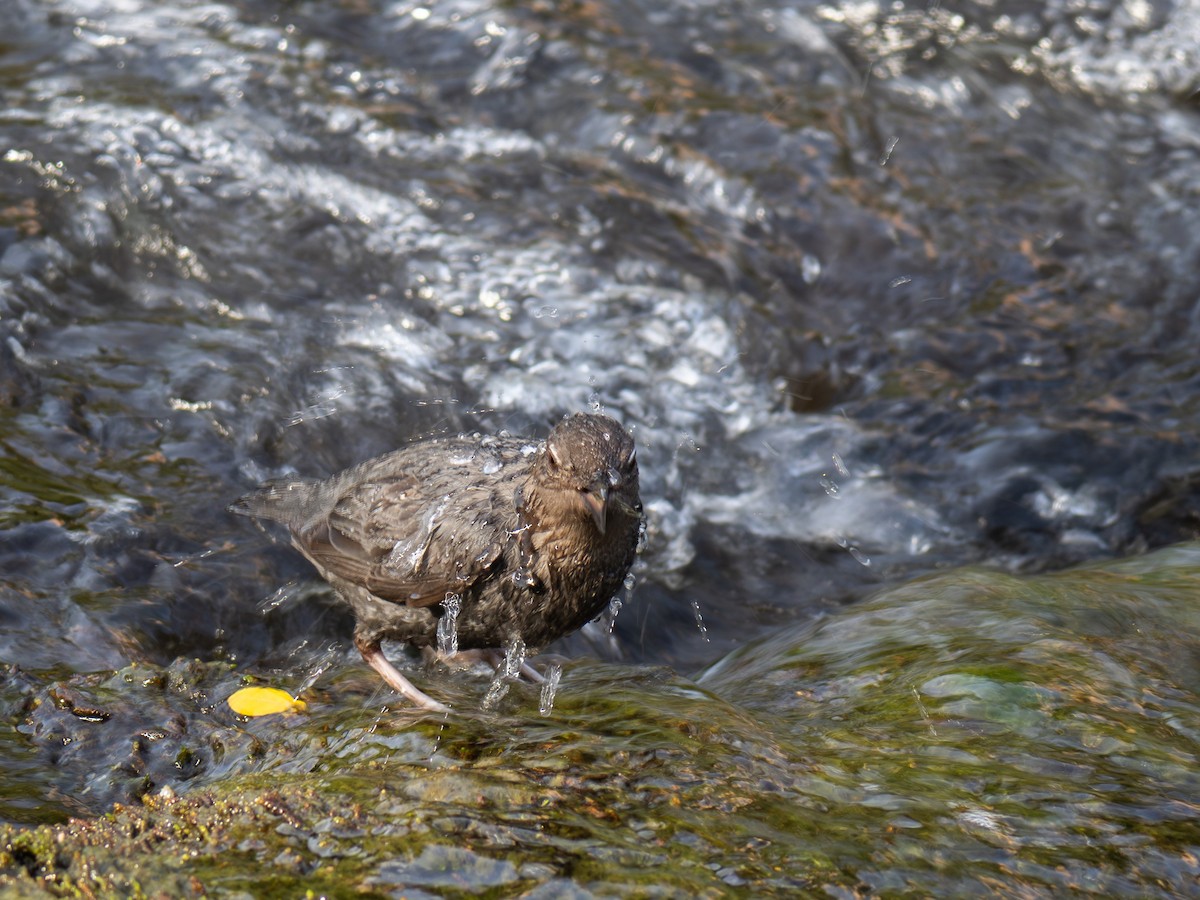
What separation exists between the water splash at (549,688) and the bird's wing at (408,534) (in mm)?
529

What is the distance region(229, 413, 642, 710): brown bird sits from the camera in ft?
16.0

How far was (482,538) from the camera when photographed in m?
5.11

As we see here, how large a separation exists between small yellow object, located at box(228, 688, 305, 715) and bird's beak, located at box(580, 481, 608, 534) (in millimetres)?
1367

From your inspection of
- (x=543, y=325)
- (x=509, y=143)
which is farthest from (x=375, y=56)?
(x=543, y=325)

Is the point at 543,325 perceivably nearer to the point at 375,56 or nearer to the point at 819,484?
the point at 819,484

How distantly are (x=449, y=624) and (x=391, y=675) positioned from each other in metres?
0.32

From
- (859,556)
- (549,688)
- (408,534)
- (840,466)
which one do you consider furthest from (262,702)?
(840,466)

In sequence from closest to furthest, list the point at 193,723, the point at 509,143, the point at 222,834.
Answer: the point at 222,834, the point at 193,723, the point at 509,143

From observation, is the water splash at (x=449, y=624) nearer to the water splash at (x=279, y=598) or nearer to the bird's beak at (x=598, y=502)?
the bird's beak at (x=598, y=502)

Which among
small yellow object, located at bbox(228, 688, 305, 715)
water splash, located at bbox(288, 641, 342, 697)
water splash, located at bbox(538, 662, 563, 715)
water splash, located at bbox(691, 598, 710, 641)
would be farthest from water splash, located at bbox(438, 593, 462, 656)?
water splash, located at bbox(691, 598, 710, 641)

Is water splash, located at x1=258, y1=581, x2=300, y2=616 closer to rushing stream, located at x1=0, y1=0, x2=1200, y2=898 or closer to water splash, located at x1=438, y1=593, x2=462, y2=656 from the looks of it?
rushing stream, located at x1=0, y1=0, x2=1200, y2=898

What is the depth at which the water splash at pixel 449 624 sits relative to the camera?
5.18 metres

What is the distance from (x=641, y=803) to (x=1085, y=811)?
1.35 meters

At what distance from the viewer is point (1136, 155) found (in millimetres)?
11375
